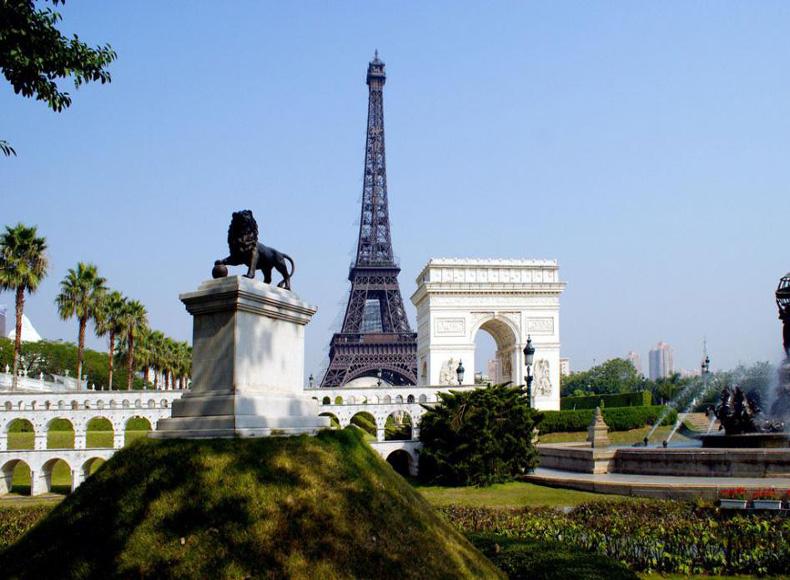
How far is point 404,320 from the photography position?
281ft

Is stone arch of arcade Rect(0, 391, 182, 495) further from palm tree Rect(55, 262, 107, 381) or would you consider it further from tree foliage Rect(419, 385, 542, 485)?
tree foliage Rect(419, 385, 542, 485)

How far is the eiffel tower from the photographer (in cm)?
8044

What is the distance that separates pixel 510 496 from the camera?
23781 millimetres

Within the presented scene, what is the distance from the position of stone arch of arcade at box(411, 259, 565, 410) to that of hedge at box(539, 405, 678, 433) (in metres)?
10.5

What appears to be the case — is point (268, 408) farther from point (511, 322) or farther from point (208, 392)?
point (511, 322)

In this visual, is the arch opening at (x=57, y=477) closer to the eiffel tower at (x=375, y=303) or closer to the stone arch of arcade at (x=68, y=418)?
the stone arch of arcade at (x=68, y=418)

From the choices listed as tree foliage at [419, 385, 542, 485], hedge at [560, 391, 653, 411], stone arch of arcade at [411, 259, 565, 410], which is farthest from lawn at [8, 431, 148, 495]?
hedge at [560, 391, 653, 411]

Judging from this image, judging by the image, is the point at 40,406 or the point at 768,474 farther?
the point at 40,406

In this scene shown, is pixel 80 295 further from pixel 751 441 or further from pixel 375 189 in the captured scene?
pixel 375 189

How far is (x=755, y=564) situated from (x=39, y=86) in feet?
39.8

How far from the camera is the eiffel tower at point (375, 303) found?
264ft

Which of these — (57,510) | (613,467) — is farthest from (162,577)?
(613,467)

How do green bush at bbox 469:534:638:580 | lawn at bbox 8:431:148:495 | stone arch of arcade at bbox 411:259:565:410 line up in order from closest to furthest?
green bush at bbox 469:534:638:580, lawn at bbox 8:431:148:495, stone arch of arcade at bbox 411:259:565:410

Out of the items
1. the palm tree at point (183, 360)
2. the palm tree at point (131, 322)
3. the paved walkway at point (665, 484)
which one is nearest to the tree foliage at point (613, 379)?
the palm tree at point (183, 360)
